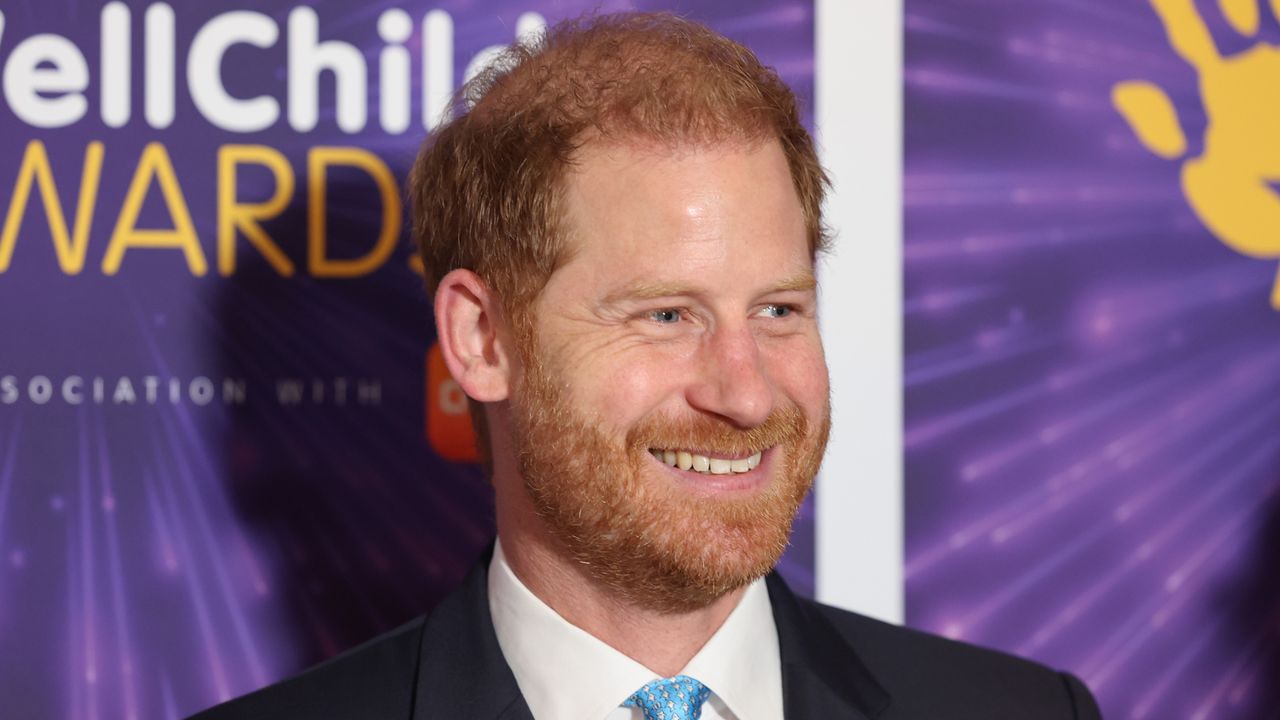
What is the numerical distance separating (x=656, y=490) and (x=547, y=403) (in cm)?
14

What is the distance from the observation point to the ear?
155cm

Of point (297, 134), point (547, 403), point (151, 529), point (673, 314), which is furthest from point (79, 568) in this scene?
point (673, 314)

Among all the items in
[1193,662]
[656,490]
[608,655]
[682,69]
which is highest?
[682,69]

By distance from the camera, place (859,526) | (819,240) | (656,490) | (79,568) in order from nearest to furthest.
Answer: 1. (656,490)
2. (819,240)
3. (79,568)
4. (859,526)

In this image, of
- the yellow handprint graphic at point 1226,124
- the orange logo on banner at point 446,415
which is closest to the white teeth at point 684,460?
the orange logo on banner at point 446,415

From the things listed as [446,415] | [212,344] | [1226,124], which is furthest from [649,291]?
[1226,124]

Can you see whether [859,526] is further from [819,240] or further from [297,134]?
[297,134]

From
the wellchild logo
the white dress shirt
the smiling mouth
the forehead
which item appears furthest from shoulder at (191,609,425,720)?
the wellchild logo

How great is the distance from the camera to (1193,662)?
2229 millimetres

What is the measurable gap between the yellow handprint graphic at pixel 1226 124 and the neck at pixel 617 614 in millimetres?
1123

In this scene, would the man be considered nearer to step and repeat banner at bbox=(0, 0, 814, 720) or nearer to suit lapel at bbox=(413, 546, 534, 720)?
suit lapel at bbox=(413, 546, 534, 720)

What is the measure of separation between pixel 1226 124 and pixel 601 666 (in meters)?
1.38

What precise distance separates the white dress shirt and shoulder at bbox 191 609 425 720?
0.12 metres

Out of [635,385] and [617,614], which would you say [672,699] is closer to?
[617,614]
